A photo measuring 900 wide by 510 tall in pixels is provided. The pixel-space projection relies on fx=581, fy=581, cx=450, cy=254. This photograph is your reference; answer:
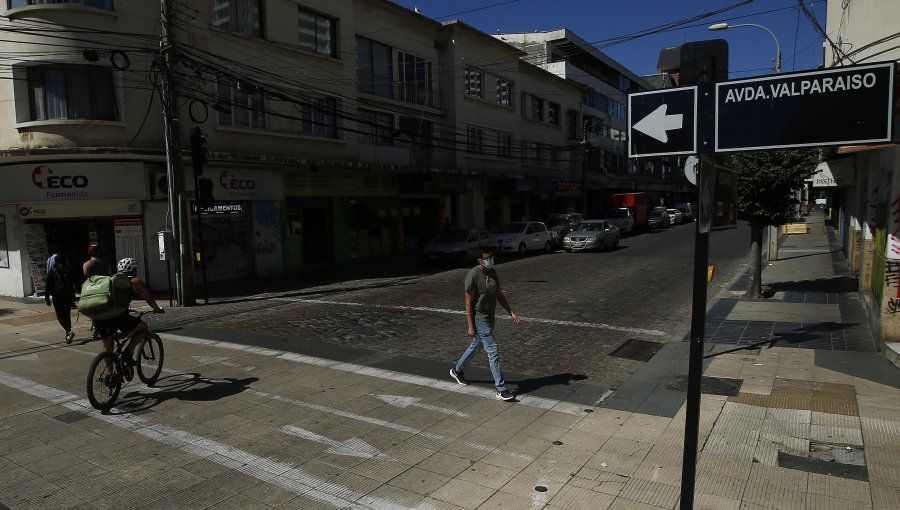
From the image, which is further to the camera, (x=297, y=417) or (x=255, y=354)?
(x=255, y=354)

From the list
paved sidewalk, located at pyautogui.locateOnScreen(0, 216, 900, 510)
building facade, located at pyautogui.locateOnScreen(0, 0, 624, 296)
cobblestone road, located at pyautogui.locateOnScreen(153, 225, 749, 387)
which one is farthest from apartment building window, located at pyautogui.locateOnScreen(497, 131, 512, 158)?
paved sidewalk, located at pyautogui.locateOnScreen(0, 216, 900, 510)

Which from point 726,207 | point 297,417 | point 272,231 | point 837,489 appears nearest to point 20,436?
point 297,417

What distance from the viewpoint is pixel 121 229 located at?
16.3m

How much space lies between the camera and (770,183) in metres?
12.6

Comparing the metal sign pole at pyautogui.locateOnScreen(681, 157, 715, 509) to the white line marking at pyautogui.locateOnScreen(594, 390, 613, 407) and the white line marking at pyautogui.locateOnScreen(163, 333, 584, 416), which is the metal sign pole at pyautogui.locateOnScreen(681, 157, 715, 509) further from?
the white line marking at pyautogui.locateOnScreen(594, 390, 613, 407)

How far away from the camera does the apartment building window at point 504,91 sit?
1361 inches

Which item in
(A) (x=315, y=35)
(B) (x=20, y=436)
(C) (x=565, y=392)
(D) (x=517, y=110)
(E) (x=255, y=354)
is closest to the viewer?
(B) (x=20, y=436)

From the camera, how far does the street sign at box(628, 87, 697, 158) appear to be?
3307mm

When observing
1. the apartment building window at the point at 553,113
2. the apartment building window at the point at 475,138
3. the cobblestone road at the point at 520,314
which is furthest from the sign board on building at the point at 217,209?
the apartment building window at the point at 553,113

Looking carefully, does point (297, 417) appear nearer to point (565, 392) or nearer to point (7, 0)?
point (565, 392)

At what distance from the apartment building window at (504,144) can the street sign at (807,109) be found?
1230 inches

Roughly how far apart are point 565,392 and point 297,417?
318cm

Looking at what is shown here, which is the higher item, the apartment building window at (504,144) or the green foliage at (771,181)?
the apartment building window at (504,144)

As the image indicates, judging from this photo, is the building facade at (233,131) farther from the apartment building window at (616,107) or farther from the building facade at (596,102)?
the apartment building window at (616,107)
